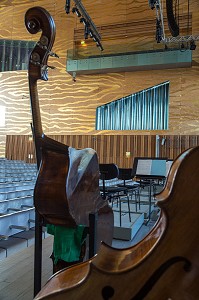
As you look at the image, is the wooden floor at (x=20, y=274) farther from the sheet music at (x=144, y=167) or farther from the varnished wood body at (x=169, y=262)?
the sheet music at (x=144, y=167)

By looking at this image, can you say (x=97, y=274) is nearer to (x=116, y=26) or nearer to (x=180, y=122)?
→ (x=180, y=122)

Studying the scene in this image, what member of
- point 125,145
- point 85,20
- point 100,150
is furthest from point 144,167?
point 100,150

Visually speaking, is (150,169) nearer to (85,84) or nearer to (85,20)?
(85,20)

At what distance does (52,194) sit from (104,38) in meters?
10.7

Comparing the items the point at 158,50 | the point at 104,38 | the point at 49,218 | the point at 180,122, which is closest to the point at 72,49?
the point at 104,38

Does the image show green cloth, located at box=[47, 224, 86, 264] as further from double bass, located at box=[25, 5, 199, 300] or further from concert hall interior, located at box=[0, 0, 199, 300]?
double bass, located at box=[25, 5, 199, 300]

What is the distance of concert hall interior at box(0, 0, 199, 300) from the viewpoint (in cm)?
57

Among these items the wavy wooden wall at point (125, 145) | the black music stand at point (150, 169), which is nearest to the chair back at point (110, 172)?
the black music stand at point (150, 169)

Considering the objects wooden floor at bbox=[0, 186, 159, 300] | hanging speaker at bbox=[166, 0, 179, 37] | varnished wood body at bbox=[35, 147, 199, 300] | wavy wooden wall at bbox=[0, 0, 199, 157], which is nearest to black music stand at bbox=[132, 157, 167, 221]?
wooden floor at bbox=[0, 186, 159, 300]

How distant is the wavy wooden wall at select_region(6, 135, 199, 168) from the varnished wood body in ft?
30.3

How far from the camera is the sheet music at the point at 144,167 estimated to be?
381 cm

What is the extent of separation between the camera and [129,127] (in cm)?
1069

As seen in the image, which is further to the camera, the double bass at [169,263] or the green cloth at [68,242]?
the green cloth at [68,242]

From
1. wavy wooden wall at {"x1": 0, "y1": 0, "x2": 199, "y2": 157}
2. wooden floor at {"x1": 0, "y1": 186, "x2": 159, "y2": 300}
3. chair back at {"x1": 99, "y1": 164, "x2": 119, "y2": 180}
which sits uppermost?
wavy wooden wall at {"x1": 0, "y1": 0, "x2": 199, "y2": 157}
